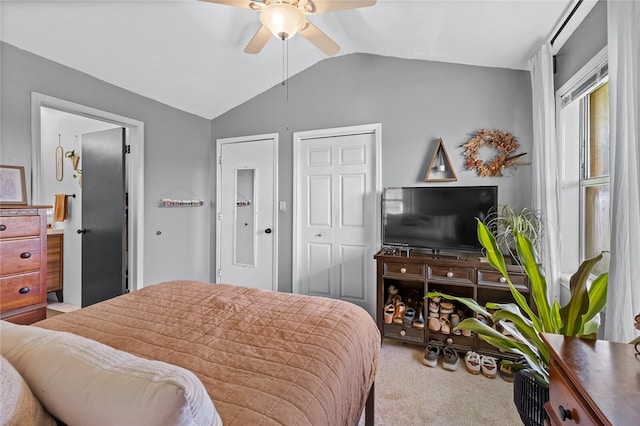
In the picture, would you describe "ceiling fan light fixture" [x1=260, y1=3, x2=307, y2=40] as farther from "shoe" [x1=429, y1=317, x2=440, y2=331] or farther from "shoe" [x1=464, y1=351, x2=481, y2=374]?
"shoe" [x1=464, y1=351, x2=481, y2=374]

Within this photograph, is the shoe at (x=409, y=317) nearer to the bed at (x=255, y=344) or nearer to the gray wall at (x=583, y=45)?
the bed at (x=255, y=344)

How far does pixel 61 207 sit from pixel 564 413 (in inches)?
191

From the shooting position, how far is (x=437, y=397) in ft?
6.29

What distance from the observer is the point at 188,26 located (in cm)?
239

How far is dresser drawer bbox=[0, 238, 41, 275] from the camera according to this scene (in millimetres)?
1752

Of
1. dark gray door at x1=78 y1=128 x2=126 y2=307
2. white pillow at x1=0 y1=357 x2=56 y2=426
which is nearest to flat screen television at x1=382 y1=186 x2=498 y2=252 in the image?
white pillow at x1=0 y1=357 x2=56 y2=426

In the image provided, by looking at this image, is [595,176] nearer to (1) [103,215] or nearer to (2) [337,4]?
(2) [337,4]

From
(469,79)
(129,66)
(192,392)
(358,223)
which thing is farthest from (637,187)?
(129,66)

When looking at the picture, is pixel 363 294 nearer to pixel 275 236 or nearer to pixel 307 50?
pixel 275 236

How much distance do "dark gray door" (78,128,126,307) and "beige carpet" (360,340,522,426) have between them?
2819 mm

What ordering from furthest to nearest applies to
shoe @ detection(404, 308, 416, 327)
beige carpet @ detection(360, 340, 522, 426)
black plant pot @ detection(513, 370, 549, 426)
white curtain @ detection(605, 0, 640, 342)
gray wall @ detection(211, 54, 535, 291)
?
1. gray wall @ detection(211, 54, 535, 291)
2. shoe @ detection(404, 308, 416, 327)
3. beige carpet @ detection(360, 340, 522, 426)
4. black plant pot @ detection(513, 370, 549, 426)
5. white curtain @ detection(605, 0, 640, 342)

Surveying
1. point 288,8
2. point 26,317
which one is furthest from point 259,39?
point 26,317

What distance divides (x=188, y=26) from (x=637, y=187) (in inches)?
120

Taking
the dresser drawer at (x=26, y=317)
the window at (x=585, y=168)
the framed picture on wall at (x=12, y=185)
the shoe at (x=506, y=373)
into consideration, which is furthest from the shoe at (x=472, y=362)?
the framed picture on wall at (x=12, y=185)
